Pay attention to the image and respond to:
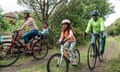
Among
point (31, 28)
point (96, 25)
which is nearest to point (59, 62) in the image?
point (96, 25)

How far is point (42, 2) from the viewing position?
2100 centimetres

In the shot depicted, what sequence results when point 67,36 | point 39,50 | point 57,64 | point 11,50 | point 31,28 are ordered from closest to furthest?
point 57,64
point 67,36
point 11,50
point 31,28
point 39,50

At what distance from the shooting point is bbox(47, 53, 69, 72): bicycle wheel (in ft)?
33.6

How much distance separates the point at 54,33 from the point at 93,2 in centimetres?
5199

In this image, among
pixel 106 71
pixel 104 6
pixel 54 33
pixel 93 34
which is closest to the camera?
pixel 106 71

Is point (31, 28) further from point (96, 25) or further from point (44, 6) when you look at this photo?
point (44, 6)

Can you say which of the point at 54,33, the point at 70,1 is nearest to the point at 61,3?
the point at 70,1

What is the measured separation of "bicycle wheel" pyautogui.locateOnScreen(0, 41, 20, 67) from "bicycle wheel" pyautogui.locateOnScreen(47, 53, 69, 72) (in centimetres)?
271

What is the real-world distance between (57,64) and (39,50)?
153 inches

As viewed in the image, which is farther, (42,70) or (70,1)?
(70,1)

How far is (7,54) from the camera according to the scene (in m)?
12.7

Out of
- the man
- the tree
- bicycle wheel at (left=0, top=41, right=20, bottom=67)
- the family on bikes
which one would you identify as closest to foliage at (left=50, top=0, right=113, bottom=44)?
the tree

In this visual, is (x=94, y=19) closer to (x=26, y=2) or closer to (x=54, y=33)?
(x=54, y=33)

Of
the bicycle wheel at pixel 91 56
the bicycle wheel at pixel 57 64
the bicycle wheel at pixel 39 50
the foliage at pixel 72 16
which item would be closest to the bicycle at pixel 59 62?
the bicycle wheel at pixel 57 64
